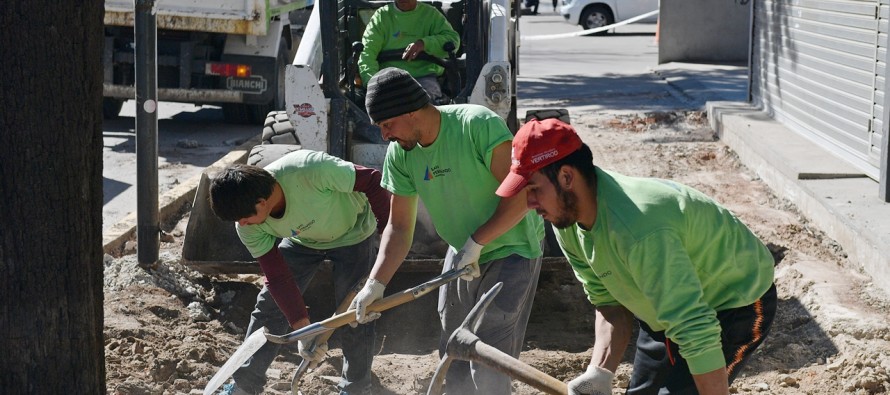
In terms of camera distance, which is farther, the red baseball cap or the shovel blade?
the shovel blade

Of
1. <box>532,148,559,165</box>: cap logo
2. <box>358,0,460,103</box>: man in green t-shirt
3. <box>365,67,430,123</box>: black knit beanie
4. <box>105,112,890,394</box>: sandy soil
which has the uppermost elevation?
<box>358,0,460,103</box>: man in green t-shirt

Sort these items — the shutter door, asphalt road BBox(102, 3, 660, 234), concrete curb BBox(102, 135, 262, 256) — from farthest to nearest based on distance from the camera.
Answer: asphalt road BBox(102, 3, 660, 234) → the shutter door → concrete curb BBox(102, 135, 262, 256)

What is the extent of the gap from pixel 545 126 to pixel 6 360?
5.72 feet

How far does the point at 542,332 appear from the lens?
6531mm

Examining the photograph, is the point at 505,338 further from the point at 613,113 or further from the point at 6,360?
the point at 613,113

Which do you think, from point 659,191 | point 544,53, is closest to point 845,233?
point 659,191

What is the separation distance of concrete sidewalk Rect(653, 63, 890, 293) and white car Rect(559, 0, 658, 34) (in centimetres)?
1190

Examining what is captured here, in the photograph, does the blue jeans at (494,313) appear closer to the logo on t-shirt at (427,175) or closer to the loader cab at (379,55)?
the logo on t-shirt at (427,175)

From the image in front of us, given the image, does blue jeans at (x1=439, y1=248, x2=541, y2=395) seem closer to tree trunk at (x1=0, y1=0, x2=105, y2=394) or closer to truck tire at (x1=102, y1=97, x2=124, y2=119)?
tree trunk at (x1=0, y1=0, x2=105, y2=394)

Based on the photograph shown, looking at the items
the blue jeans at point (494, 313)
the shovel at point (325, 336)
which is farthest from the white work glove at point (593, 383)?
the shovel at point (325, 336)

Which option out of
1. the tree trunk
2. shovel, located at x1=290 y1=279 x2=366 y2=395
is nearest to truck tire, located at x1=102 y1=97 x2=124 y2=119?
shovel, located at x1=290 y1=279 x2=366 y2=395

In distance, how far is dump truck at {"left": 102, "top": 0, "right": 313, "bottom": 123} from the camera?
1172 cm

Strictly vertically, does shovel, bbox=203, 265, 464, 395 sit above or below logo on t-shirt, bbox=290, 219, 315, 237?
below

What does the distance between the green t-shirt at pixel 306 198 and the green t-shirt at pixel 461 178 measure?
1.43ft
